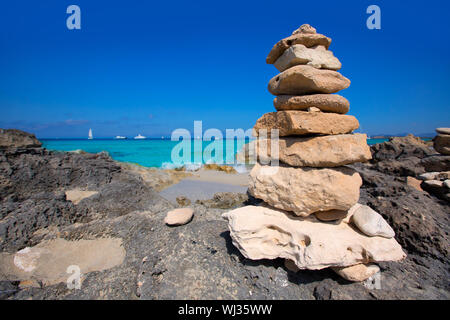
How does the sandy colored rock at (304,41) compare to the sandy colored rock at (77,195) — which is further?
the sandy colored rock at (77,195)

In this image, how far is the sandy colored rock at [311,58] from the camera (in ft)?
10.0

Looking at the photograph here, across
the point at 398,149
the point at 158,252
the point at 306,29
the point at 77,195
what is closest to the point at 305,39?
the point at 306,29

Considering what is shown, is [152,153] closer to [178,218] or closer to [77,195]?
[77,195]

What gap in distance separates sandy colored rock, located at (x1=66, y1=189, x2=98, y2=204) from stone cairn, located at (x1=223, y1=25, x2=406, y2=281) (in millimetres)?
4097

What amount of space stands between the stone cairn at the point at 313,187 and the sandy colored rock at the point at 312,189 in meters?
0.01

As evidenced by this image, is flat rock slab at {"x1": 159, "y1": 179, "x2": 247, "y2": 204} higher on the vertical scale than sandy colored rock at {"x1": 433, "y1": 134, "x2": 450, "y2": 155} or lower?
lower

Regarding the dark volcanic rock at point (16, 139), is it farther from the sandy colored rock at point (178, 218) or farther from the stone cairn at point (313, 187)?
the stone cairn at point (313, 187)

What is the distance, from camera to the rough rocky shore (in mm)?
2664

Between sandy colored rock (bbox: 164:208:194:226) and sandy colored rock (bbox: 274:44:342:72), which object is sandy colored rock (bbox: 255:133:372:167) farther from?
sandy colored rock (bbox: 164:208:194:226)

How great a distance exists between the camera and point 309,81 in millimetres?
2934

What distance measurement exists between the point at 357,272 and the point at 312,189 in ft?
3.74

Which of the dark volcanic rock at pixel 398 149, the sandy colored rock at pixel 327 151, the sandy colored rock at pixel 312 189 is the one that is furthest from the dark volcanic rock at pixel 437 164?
the sandy colored rock at pixel 312 189

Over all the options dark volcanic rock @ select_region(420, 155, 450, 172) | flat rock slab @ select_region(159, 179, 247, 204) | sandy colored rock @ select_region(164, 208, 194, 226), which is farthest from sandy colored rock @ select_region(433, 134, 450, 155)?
flat rock slab @ select_region(159, 179, 247, 204)
